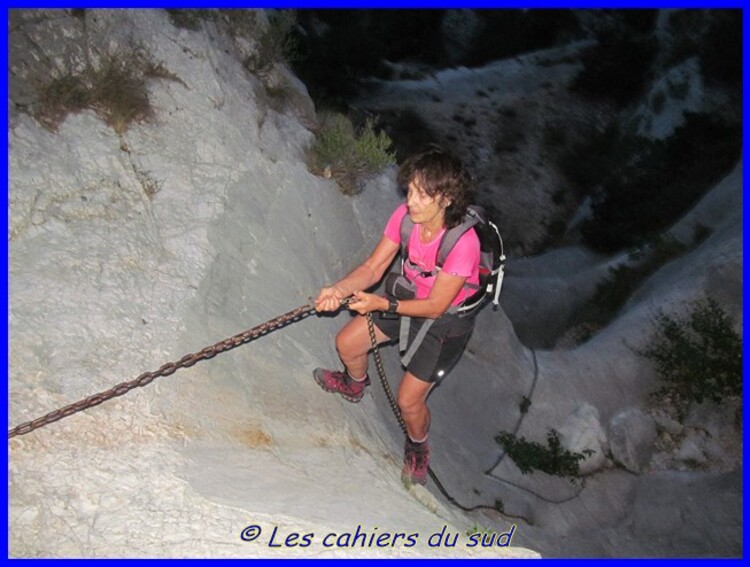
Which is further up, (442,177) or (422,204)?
(442,177)

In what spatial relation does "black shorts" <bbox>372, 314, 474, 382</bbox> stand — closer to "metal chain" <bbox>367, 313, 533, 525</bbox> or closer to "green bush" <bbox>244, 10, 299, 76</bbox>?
"metal chain" <bbox>367, 313, 533, 525</bbox>

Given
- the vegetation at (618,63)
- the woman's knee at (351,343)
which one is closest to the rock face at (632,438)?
the woman's knee at (351,343)

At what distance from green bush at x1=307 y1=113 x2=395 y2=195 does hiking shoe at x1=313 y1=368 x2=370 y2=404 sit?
3.40 m

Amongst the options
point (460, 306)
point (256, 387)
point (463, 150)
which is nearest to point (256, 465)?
point (256, 387)

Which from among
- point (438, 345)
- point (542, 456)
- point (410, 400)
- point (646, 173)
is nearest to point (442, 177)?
point (438, 345)

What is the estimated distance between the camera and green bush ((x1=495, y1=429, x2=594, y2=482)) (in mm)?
9398

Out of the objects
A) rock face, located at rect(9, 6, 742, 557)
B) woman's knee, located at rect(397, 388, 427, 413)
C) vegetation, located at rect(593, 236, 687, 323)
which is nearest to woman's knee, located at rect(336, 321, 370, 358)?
rock face, located at rect(9, 6, 742, 557)

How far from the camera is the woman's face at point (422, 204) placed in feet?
14.4

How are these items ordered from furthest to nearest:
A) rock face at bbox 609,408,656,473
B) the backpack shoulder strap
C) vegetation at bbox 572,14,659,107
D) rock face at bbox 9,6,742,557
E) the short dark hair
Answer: vegetation at bbox 572,14,659,107, rock face at bbox 609,408,656,473, the backpack shoulder strap, the short dark hair, rock face at bbox 9,6,742,557

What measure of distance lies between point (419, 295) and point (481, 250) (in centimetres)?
68

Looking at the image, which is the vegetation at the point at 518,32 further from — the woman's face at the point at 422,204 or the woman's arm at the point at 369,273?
the woman's face at the point at 422,204

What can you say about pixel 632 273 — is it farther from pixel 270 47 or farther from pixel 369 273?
pixel 369 273

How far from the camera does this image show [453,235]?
15.0 feet

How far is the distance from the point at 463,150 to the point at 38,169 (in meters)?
19.4
